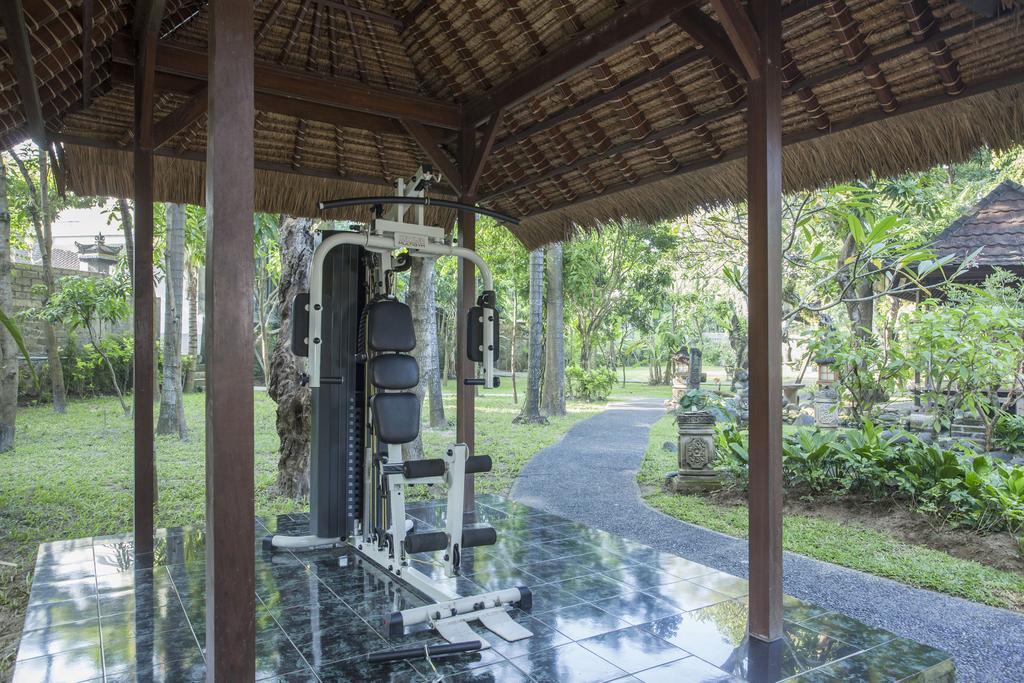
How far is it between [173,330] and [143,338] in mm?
4591

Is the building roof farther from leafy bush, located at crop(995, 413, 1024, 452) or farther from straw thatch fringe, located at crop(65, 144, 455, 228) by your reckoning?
straw thatch fringe, located at crop(65, 144, 455, 228)

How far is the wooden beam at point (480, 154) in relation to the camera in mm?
4449

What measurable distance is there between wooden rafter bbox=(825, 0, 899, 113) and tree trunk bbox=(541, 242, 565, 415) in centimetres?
973

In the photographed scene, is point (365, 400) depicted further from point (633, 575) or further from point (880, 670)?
point (880, 670)

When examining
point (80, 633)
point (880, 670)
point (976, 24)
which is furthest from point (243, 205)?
point (976, 24)

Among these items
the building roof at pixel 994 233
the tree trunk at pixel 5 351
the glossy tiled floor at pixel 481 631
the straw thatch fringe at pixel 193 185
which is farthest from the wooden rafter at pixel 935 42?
the tree trunk at pixel 5 351

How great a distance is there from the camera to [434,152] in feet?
15.5

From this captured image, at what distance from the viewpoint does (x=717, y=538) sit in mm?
5262

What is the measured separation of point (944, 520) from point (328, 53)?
547cm

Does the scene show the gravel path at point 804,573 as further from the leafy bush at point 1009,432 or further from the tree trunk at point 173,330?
the tree trunk at point 173,330

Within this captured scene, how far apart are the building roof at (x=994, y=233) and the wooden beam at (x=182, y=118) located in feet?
24.6

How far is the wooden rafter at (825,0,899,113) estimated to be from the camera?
302 centimetres

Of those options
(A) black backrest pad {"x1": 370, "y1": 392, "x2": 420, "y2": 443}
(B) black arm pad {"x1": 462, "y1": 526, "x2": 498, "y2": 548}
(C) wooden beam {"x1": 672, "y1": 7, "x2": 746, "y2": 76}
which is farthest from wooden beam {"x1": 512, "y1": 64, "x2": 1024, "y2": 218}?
(B) black arm pad {"x1": 462, "y1": 526, "x2": 498, "y2": 548}

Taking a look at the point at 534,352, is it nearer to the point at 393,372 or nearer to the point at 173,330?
the point at 173,330
